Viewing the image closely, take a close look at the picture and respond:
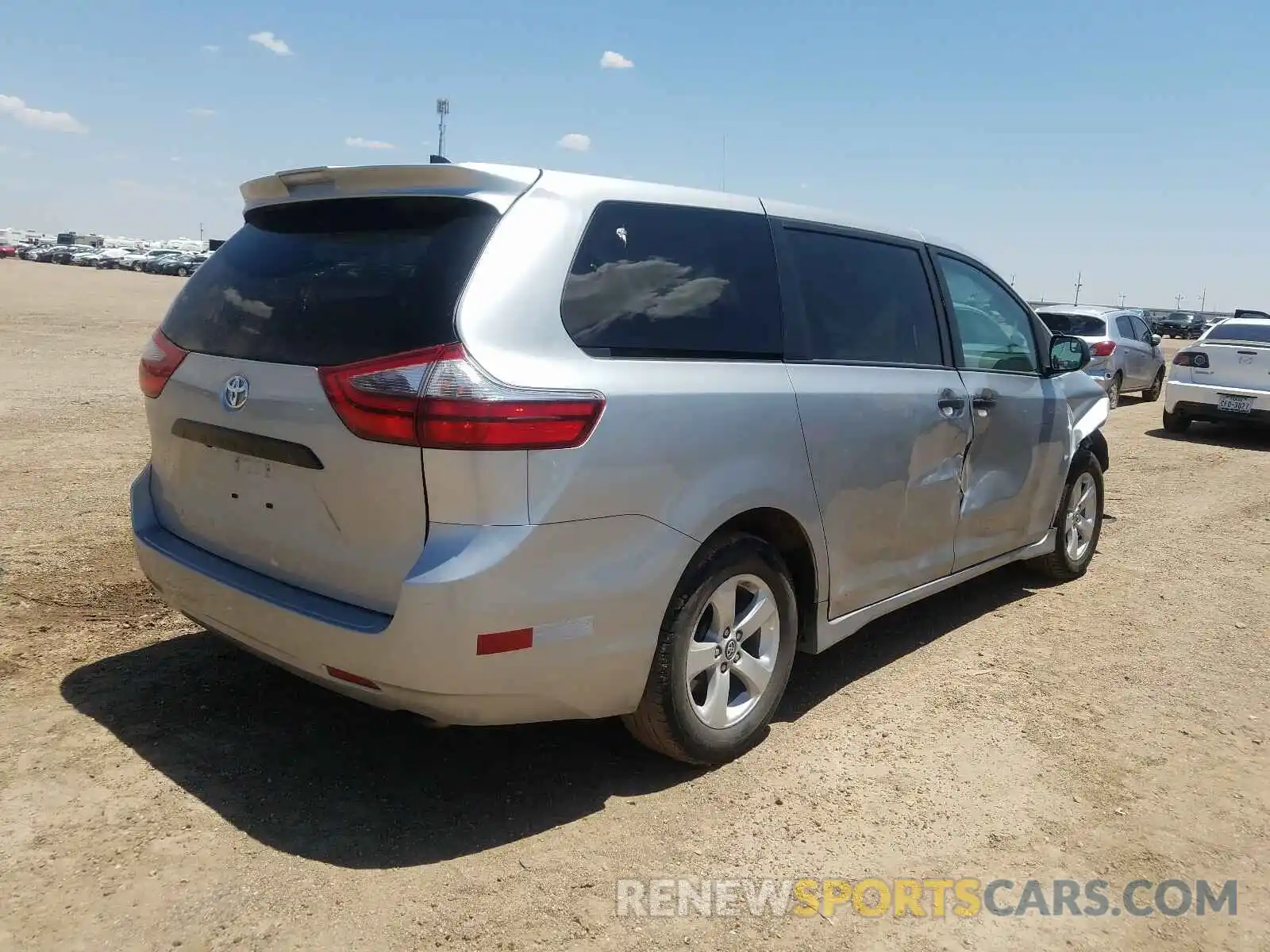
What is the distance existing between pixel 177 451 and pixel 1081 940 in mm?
3135

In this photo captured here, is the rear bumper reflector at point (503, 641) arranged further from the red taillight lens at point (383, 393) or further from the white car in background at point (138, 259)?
the white car in background at point (138, 259)

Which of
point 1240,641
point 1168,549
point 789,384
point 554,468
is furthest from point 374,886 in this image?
point 1168,549

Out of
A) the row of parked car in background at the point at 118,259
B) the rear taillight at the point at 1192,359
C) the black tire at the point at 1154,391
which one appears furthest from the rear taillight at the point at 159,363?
the row of parked car in background at the point at 118,259

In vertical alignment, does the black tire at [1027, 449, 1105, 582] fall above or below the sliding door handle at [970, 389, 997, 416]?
below

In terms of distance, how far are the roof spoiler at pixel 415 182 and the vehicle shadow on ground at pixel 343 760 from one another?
1713 mm

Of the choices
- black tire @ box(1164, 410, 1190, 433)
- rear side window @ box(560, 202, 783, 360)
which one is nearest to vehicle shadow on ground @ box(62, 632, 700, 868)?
rear side window @ box(560, 202, 783, 360)

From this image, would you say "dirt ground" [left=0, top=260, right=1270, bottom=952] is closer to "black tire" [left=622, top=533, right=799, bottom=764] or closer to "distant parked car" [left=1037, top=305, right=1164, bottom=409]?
"black tire" [left=622, top=533, right=799, bottom=764]

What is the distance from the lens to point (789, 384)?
11.7 feet

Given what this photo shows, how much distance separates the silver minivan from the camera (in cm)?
273

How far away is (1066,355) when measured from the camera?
551 centimetres

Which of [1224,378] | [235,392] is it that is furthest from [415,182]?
[1224,378]

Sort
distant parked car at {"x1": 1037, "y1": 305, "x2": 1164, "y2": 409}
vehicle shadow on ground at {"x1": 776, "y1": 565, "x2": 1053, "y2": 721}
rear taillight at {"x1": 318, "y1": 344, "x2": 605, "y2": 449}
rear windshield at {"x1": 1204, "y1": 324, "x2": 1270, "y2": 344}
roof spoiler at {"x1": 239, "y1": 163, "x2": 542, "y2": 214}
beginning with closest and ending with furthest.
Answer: rear taillight at {"x1": 318, "y1": 344, "x2": 605, "y2": 449}, roof spoiler at {"x1": 239, "y1": 163, "x2": 542, "y2": 214}, vehicle shadow on ground at {"x1": 776, "y1": 565, "x2": 1053, "y2": 721}, rear windshield at {"x1": 1204, "y1": 324, "x2": 1270, "y2": 344}, distant parked car at {"x1": 1037, "y1": 305, "x2": 1164, "y2": 409}

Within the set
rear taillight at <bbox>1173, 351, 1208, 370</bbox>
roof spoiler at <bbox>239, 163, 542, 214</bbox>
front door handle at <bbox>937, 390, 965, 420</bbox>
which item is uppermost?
roof spoiler at <bbox>239, 163, 542, 214</bbox>

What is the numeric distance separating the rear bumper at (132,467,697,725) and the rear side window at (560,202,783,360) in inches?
23.9
